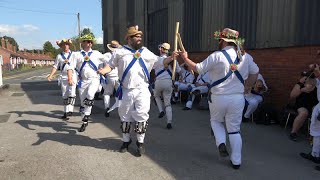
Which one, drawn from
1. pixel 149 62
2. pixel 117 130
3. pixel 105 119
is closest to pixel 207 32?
pixel 105 119

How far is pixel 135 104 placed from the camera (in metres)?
6.02

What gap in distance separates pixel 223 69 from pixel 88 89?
3.66m

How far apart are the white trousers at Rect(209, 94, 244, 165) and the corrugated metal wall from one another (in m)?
3.40

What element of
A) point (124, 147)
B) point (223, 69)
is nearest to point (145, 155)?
point (124, 147)

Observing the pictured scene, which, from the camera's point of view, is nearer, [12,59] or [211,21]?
[211,21]

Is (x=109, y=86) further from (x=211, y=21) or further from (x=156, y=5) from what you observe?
(x=156, y=5)

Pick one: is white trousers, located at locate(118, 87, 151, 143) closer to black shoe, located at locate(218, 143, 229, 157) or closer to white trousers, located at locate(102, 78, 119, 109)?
black shoe, located at locate(218, 143, 229, 157)

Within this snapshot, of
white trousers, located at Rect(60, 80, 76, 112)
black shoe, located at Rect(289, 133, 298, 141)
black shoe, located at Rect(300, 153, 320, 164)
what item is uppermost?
white trousers, located at Rect(60, 80, 76, 112)

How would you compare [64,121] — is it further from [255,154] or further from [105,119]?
[255,154]

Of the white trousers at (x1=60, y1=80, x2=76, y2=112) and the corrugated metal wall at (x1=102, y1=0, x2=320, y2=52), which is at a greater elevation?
the corrugated metal wall at (x1=102, y1=0, x2=320, y2=52)

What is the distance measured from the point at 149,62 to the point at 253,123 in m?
3.97

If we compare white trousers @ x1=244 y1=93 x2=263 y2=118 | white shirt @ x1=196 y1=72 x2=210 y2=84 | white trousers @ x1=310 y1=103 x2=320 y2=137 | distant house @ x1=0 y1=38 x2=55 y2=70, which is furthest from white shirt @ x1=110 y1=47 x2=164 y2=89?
distant house @ x1=0 y1=38 x2=55 y2=70

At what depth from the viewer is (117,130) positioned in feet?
26.3

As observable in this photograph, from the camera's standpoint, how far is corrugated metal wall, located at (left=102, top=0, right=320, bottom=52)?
803cm
